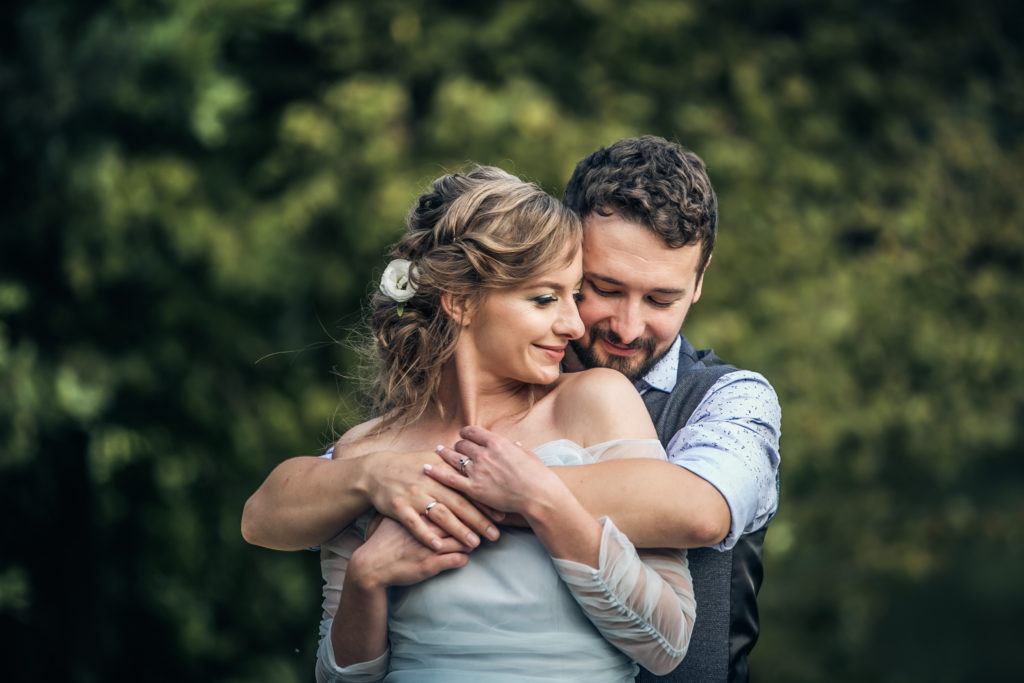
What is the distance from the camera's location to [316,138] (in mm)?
6500

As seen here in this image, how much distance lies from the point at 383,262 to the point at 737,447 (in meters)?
4.31

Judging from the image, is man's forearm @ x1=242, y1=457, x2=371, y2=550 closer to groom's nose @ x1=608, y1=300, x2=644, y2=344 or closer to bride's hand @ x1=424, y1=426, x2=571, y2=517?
bride's hand @ x1=424, y1=426, x2=571, y2=517

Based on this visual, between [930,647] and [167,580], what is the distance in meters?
6.35

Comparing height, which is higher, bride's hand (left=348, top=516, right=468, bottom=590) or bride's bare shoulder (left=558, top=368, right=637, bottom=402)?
bride's bare shoulder (left=558, top=368, right=637, bottom=402)

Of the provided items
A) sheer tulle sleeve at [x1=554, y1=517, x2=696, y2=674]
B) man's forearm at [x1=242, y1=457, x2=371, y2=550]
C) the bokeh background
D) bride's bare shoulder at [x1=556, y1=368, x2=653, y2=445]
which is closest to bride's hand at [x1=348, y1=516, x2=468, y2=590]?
man's forearm at [x1=242, y1=457, x2=371, y2=550]

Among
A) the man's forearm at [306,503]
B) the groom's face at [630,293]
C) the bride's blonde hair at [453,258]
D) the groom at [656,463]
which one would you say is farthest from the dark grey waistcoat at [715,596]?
the man's forearm at [306,503]

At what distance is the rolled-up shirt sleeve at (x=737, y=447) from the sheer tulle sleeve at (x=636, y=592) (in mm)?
114

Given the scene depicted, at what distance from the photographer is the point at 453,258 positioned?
2.36 m

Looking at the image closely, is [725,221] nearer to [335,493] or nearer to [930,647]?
[930,647]

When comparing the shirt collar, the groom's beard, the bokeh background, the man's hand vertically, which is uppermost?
the groom's beard

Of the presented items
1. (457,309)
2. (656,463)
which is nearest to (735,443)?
(656,463)

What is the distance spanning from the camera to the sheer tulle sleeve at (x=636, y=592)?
6.79 ft

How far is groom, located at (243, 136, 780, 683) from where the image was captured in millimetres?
2146

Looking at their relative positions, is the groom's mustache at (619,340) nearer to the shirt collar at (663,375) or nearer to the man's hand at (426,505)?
the shirt collar at (663,375)
